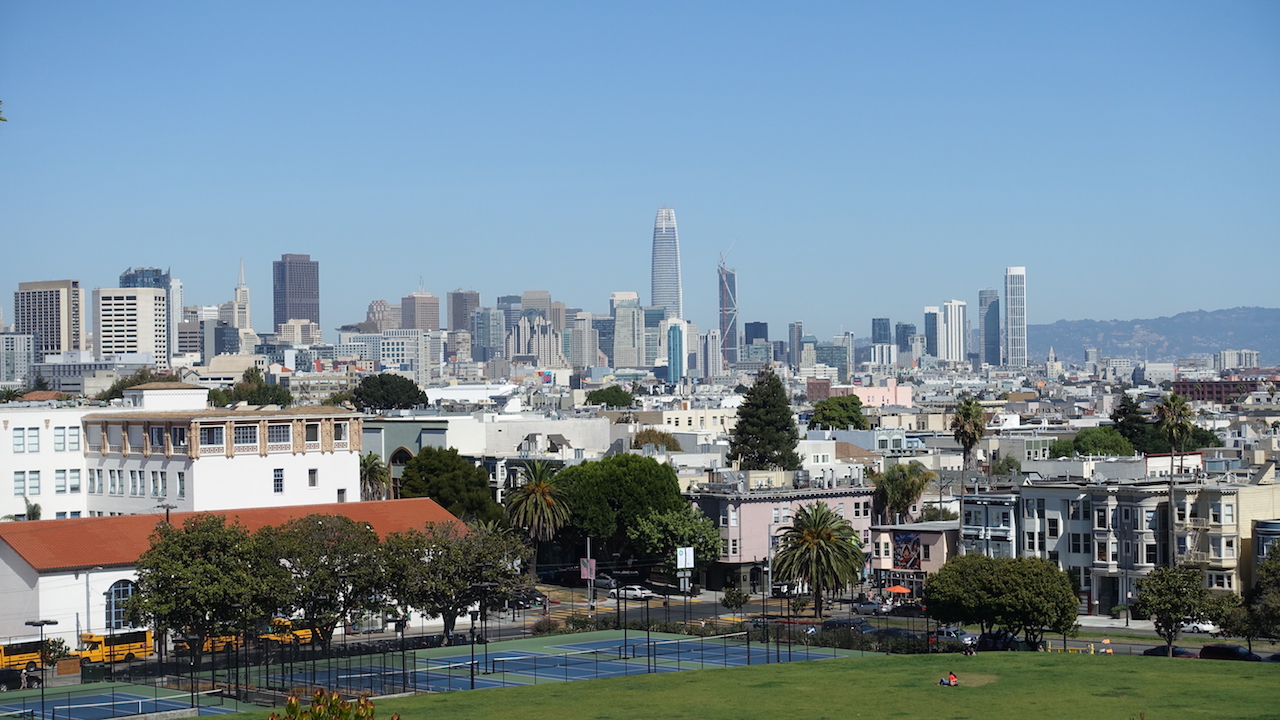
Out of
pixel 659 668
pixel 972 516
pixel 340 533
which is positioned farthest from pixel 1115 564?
pixel 340 533

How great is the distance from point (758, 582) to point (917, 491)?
13472mm

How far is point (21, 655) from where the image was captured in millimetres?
66375

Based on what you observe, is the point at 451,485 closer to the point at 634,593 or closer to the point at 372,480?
the point at 634,593

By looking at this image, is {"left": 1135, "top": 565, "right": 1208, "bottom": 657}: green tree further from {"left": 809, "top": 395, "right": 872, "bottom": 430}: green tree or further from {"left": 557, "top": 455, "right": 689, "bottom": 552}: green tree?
{"left": 809, "top": 395, "right": 872, "bottom": 430}: green tree

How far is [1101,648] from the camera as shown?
69.2 metres

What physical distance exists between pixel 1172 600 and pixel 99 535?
151 ft

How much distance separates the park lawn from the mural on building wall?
25.8m

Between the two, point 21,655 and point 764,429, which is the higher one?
point 764,429

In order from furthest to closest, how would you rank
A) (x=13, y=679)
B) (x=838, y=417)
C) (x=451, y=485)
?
(x=838, y=417), (x=451, y=485), (x=13, y=679)

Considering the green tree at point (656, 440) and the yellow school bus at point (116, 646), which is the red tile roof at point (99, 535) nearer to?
the yellow school bus at point (116, 646)

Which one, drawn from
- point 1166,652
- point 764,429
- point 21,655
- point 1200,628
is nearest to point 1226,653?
point 1166,652

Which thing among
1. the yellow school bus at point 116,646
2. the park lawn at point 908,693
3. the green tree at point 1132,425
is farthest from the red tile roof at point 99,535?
the green tree at point 1132,425

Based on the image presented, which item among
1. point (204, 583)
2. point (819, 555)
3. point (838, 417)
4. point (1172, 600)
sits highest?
point (838, 417)

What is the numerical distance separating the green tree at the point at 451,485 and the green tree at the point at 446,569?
2225cm
